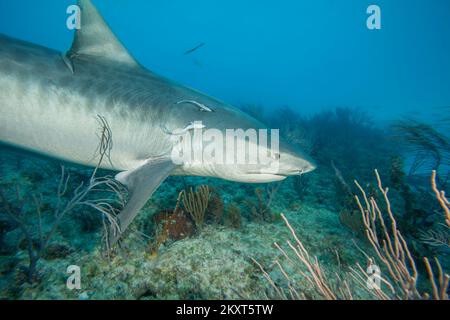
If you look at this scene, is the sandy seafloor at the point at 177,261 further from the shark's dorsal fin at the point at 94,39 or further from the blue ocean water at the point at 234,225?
the shark's dorsal fin at the point at 94,39

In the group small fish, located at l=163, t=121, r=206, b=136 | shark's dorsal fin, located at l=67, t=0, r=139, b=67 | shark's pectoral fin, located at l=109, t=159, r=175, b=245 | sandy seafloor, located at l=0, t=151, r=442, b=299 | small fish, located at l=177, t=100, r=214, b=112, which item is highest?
shark's dorsal fin, located at l=67, t=0, r=139, b=67

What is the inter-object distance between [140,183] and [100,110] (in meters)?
1.21

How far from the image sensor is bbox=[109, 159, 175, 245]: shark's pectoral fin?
2.46 m

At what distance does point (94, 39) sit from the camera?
138 inches

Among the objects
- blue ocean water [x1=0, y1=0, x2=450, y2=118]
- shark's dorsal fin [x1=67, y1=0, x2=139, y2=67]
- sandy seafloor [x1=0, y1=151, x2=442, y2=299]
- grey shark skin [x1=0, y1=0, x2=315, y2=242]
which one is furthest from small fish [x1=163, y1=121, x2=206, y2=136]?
blue ocean water [x1=0, y1=0, x2=450, y2=118]

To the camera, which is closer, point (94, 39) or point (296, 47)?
point (94, 39)

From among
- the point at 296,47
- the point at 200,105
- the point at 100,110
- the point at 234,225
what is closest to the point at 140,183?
the point at 100,110

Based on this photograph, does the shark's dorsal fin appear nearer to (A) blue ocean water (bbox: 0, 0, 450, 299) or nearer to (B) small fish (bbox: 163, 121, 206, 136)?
(B) small fish (bbox: 163, 121, 206, 136)

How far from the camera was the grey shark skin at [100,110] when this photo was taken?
302 cm

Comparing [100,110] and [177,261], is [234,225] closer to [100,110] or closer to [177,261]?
[177,261]

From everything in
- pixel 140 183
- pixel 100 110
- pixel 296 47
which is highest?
pixel 296 47

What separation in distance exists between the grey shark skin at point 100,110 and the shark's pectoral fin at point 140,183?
0.02 meters

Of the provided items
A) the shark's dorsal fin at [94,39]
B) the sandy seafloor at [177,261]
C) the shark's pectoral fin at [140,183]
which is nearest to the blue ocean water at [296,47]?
the sandy seafloor at [177,261]

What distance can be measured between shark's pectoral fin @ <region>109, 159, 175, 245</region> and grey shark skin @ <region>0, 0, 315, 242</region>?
0.02 meters
